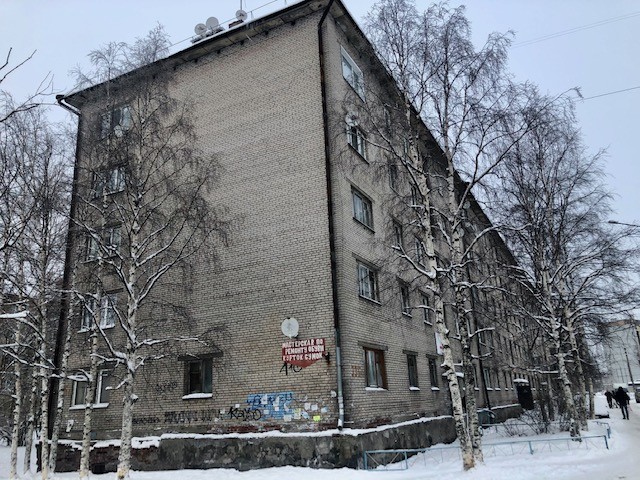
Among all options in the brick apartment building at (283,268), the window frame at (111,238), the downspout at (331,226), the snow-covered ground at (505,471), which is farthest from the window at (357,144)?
the snow-covered ground at (505,471)

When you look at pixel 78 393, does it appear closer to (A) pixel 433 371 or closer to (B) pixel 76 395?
(B) pixel 76 395

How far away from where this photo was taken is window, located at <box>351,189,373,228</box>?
1677 centimetres

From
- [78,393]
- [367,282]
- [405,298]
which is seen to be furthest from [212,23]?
[78,393]

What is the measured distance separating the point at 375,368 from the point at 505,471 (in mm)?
5393

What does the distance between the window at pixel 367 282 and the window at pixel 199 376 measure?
5.39 metres

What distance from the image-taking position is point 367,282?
53.4ft

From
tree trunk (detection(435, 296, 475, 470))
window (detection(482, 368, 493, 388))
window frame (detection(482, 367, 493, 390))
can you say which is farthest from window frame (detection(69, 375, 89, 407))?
window (detection(482, 368, 493, 388))

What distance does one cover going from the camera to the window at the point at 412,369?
18234 millimetres

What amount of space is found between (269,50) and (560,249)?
13525 mm

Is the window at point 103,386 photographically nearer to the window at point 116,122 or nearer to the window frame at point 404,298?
the window at point 116,122

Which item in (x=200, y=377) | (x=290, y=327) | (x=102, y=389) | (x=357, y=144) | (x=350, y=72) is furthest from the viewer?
(x=350, y=72)

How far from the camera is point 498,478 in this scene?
409 inches

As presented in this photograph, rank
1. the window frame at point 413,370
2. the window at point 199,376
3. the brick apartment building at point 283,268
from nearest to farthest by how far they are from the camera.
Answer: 1. the brick apartment building at point 283,268
2. the window at point 199,376
3. the window frame at point 413,370

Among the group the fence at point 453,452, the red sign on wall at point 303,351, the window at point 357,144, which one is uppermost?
the window at point 357,144
